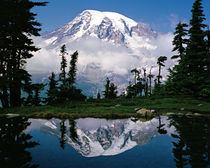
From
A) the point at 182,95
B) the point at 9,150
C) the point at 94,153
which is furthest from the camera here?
the point at 182,95

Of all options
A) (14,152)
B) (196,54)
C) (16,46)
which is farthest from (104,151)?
(196,54)

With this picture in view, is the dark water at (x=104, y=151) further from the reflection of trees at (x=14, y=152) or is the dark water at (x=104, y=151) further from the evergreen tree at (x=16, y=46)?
the evergreen tree at (x=16, y=46)

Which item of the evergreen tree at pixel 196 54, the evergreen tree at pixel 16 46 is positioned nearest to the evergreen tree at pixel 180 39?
the evergreen tree at pixel 196 54

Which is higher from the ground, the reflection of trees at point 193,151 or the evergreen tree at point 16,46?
the evergreen tree at point 16,46

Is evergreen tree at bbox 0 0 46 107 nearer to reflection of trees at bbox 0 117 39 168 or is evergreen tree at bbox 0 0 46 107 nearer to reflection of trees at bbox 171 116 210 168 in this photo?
reflection of trees at bbox 0 117 39 168

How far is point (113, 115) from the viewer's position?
64.1ft

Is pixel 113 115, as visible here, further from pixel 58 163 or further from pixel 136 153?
pixel 58 163

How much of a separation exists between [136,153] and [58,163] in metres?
3.03

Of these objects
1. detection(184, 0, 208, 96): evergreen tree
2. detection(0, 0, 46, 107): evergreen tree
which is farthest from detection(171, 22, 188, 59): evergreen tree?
detection(0, 0, 46, 107): evergreen tree

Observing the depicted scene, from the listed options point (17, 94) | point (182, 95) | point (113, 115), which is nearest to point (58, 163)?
point (113, 115)

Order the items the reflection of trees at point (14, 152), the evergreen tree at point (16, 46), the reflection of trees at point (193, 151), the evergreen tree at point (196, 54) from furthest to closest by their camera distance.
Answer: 1. the evergreen tree at point (196, 54)
2. the evergreen tree at point (16, 46)
3. the reflection of trees at point (193, 151)
4. the reflection of trees at point (14, 152)

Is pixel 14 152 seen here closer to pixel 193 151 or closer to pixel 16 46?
pixel 193 151

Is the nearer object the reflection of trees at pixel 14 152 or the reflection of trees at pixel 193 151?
the reflection of trees at pixel 14 152

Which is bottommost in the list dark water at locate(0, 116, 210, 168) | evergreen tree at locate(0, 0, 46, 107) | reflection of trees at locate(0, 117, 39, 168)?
dark water at locate(0, 116, 210, 168)
